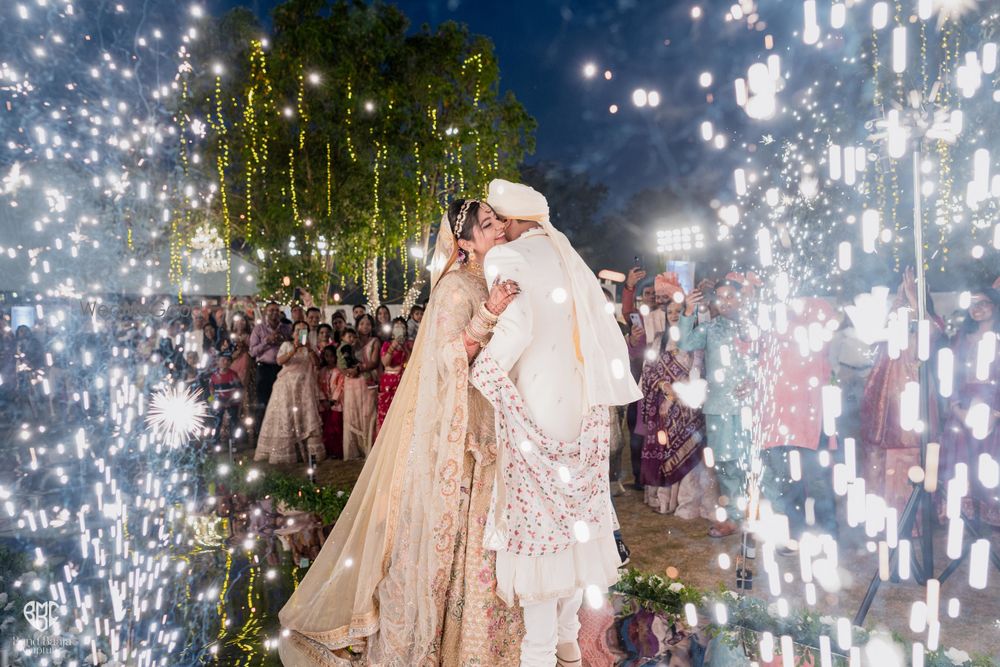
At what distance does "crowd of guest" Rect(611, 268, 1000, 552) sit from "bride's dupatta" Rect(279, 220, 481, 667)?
2.84m

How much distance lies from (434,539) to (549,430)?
28.0 inches

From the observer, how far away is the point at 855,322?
612cm

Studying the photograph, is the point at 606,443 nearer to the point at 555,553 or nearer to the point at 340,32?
the point at 555,553

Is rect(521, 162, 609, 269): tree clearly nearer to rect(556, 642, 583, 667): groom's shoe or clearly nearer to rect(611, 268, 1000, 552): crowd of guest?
rect(611, 268, 1000, 552): crowd of guest

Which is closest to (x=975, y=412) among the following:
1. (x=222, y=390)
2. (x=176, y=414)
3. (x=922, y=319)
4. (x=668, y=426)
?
(x=668, y=426)

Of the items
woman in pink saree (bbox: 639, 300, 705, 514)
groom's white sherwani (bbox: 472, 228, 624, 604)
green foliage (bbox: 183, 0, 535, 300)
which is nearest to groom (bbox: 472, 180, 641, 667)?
groom's white sherwani (bbox: 472, 228, 624, 604)

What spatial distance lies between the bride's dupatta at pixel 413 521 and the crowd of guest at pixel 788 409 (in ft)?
9.33

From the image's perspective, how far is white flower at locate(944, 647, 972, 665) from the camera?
117 inches

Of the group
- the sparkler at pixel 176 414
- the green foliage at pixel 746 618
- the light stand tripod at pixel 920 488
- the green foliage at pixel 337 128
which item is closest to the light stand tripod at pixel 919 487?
the light stand tripod at pixel 920 488

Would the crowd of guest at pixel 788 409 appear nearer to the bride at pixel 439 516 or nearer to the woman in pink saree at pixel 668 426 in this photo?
the woman in pink saree at pixel 668 426

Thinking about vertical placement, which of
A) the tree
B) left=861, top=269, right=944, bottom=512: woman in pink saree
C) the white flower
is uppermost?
the tree

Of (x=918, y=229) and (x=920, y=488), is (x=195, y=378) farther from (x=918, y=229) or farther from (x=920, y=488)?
(x=918, y=229)

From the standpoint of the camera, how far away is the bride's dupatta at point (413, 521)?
2881 millimetres

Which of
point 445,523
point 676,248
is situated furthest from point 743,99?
point 676,248
